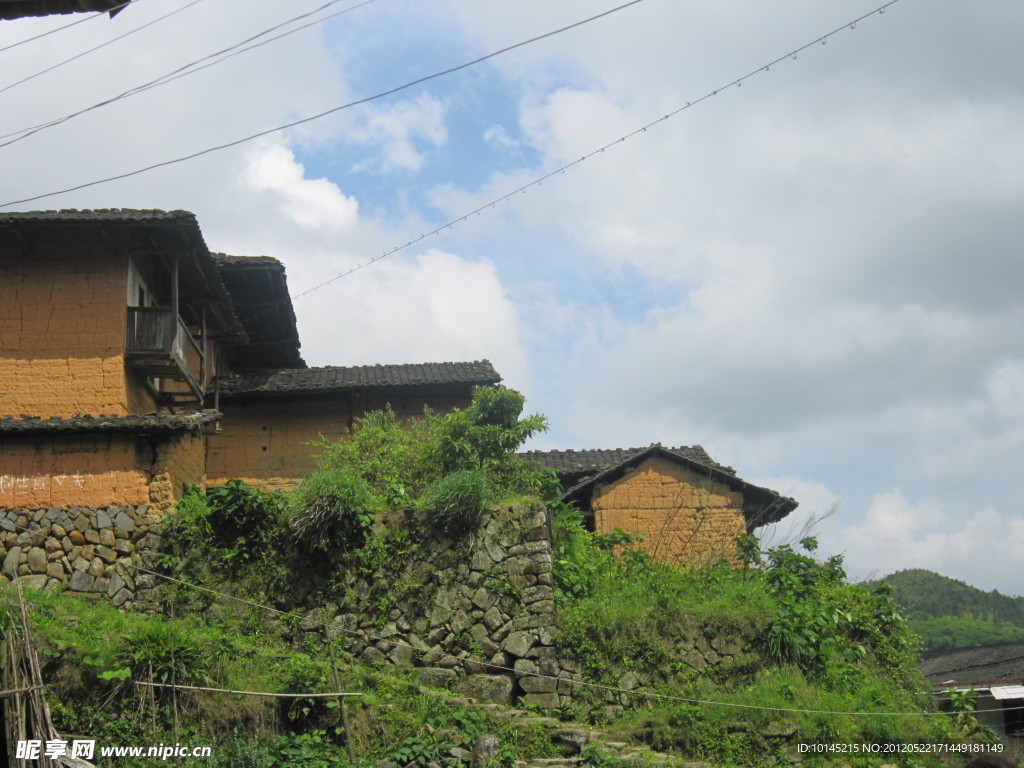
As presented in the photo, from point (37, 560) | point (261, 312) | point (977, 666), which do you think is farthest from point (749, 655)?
point (977, 666)

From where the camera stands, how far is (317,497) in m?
13.2

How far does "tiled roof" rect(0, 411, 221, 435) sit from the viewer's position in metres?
13.6

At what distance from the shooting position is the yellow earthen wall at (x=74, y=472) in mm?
13695

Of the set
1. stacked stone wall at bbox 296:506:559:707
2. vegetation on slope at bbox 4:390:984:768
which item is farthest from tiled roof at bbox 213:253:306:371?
stacked stone wall at bbox 296:506:559:707

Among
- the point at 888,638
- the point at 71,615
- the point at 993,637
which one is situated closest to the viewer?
the point at 71,615

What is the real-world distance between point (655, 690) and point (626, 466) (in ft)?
20.6

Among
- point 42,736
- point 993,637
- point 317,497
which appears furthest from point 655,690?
point 993,637

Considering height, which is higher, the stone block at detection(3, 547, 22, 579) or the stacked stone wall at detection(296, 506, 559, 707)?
the stone block at detection(3, 547, 22, 579)

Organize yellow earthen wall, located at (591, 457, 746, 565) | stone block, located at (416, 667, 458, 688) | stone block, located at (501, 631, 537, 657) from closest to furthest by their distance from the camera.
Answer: stone block, located at (416, 667, 458, 688)
stone block, located at (501, 631, 537, 657)
yellow earthen wall, located at (591, 457, 746, 565)

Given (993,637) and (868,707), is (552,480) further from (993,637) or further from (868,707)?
(993,637)

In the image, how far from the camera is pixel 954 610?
1531 inches

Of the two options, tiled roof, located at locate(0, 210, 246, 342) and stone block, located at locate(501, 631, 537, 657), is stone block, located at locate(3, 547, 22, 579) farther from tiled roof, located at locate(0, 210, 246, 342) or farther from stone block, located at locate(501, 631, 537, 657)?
stone block, located at locate(501, 631, 537, 657)

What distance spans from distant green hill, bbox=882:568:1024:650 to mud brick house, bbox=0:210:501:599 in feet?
75.0

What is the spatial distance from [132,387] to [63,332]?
138cm
